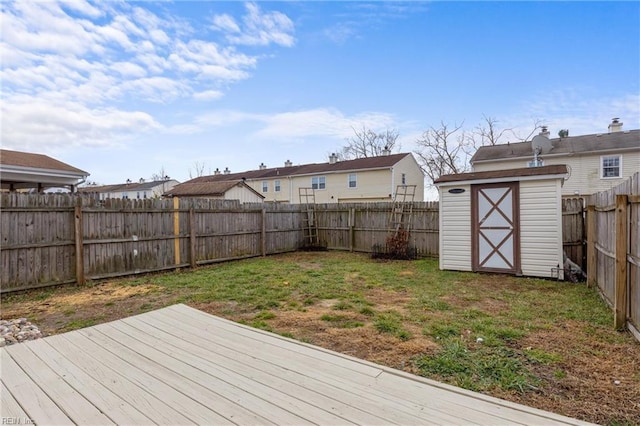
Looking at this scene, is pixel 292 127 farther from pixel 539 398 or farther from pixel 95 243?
pixel 539 398

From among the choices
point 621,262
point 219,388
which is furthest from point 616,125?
point 219,388

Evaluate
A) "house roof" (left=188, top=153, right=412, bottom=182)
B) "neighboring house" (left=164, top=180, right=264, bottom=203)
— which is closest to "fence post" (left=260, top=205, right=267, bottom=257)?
"neighboring house" (left=164, top=180, right=264, bottom=203)

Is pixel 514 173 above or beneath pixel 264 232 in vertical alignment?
above

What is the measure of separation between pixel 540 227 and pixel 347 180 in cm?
1573

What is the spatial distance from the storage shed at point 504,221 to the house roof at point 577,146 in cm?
1195

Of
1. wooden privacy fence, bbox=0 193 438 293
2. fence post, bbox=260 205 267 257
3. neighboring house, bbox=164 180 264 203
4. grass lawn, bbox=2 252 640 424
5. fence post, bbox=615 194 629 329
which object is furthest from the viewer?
neighboring house, bbox=164 180 264 203

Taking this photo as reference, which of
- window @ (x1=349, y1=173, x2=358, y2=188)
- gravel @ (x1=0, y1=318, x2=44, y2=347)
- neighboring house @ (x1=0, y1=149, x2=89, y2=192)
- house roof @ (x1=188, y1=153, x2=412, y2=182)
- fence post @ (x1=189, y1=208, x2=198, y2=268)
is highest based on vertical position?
house roof @ (x1=188, y1=153, x2=412, y2=182)

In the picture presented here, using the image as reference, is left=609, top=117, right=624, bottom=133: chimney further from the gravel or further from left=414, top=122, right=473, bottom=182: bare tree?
the gravel

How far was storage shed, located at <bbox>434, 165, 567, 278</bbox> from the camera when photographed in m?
6.80

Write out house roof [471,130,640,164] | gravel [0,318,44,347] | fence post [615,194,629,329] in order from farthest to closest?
1. house roof [471,130,640,164]
2. fence post [615,194,629,329]
3. gravel [0,318,44,347]

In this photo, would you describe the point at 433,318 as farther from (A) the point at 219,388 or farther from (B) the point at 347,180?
(B) the point at 347,180

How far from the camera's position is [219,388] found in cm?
225

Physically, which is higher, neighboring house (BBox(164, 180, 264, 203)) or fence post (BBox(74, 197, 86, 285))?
neighboring house (BBox(164, 180, 264, 203))

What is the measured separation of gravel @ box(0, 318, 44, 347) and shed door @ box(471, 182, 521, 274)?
7942mm
